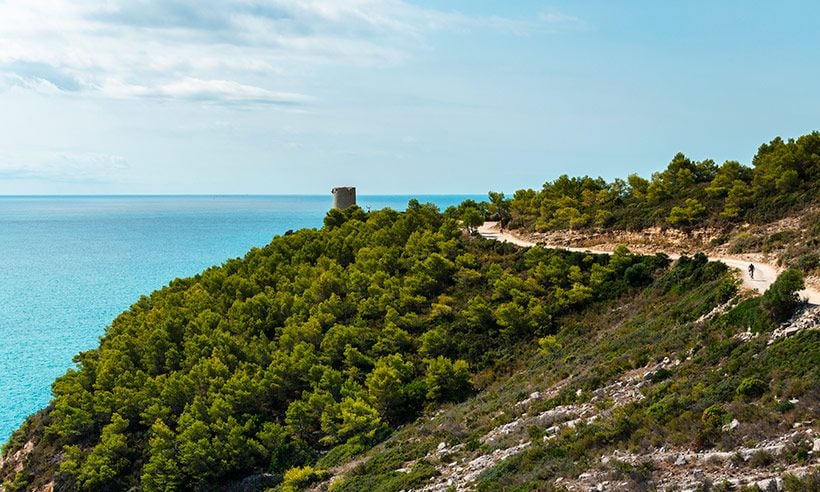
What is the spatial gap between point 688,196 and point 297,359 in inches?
1432

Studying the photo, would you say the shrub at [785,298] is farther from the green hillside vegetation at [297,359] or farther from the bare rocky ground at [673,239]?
A: the green hillside vegetation at [297,359]

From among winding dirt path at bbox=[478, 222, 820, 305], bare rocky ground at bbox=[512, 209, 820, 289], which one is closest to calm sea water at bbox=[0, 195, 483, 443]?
bare rocky ground at bbox=[512, 209, 820, 289]

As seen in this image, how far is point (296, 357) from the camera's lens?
45.0 meters

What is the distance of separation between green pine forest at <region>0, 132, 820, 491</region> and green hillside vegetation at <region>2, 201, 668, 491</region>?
6.2 inches

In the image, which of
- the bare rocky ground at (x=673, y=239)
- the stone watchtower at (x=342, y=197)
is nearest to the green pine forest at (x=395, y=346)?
the bare rocky ground at (x=673, y=239)

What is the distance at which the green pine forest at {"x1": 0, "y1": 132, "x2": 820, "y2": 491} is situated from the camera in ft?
85.4

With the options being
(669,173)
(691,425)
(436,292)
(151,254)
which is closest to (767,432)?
(691,425)

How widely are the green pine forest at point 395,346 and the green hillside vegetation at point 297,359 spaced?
16 centimetres

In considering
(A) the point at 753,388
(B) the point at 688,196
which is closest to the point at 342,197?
(B) the point at 688,196

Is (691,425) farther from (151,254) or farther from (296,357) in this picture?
(151,254)

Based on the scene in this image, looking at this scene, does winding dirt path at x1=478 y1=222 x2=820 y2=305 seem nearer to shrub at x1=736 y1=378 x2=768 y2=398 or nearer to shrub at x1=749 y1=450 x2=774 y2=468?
shrub at x1=736 y1=378 x2=768 y2=398

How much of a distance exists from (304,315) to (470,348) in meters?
14.8

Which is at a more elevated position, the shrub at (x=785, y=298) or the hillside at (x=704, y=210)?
the hillside at (x=704, y=210)

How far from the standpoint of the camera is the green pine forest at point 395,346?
2603 cm
